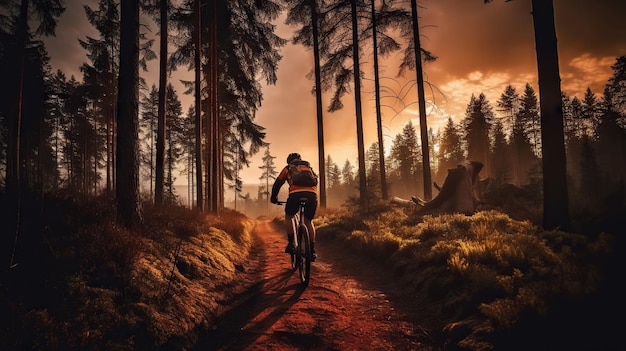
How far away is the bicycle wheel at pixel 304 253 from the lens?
540 centimetres

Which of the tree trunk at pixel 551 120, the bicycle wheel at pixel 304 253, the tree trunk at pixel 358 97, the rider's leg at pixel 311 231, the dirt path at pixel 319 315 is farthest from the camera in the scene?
the tree trunk at pixel 358 97

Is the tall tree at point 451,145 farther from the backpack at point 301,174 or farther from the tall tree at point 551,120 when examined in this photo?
the backpack at point 301,174

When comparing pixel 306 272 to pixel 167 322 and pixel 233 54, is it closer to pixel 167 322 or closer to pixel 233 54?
pixel 167 322

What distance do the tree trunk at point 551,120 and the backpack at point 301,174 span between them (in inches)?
244

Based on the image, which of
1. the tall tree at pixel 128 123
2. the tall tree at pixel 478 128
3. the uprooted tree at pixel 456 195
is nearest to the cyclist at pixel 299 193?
the tall tree at pixel 128 123

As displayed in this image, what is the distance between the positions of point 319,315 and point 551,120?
7451 millimetres

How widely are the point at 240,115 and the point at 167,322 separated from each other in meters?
16.0

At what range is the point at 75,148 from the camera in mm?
33000

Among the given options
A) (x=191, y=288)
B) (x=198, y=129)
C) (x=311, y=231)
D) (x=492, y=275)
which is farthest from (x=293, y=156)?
(x=198, y=129)

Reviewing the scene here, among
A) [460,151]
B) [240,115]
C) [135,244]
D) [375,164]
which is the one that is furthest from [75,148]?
[460,151]

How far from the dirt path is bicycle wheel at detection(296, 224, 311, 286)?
25cm

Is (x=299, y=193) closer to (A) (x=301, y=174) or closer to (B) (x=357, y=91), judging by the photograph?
(A) (x=301, y=174)

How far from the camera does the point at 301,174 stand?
18.4ft

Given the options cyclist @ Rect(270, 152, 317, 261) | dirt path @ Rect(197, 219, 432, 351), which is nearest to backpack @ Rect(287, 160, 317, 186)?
cyclist @ Rect(270, 152, 317, 261)
